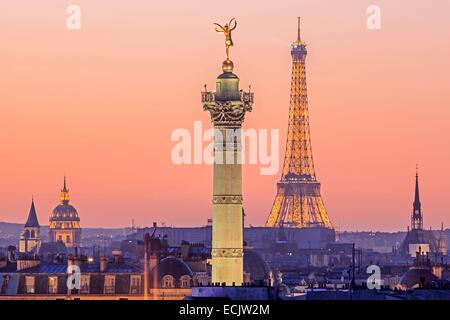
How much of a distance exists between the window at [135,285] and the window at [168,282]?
158 cm

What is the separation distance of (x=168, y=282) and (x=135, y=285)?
2.08 m

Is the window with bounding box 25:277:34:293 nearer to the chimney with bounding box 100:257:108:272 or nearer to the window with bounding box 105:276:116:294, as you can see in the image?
the chimney with bounding box 100:257:108:272

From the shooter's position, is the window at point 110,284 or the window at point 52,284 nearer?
the window at point 110,284

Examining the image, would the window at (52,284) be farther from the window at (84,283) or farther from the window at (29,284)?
the window at (84,283)

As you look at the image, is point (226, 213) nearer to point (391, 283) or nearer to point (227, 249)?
point (227, 249)

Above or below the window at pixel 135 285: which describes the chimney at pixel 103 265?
above

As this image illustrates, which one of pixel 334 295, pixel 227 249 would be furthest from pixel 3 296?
pixel 334 295

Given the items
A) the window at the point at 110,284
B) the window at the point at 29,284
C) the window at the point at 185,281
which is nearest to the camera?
the window at the point at 185,281

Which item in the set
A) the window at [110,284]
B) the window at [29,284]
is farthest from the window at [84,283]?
the window at [29,284]

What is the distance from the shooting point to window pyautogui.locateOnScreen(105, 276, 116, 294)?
152m

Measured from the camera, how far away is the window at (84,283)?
152 metres

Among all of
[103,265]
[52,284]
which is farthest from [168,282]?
[52,284]

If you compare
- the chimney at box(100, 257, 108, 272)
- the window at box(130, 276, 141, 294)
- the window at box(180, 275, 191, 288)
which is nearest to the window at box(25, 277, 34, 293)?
the chimney at box(100, 257, 108, 272)
